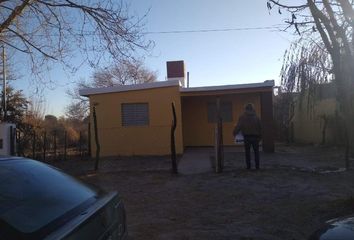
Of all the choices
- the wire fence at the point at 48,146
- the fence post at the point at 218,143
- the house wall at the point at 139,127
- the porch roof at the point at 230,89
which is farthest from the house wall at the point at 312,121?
the fence post at the point at 218,143

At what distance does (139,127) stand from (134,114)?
569mm

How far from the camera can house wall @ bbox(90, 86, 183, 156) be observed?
21.0 m

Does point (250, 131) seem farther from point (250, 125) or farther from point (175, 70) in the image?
point (175, 70)

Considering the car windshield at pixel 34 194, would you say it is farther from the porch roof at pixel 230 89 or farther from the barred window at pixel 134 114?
the porch roof at pixel 230 89

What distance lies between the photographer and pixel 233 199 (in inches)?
388

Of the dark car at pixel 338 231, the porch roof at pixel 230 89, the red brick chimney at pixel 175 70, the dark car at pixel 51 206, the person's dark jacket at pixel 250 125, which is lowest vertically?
the dark car at pixel 338 231

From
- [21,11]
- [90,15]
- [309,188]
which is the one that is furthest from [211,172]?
[21,11]

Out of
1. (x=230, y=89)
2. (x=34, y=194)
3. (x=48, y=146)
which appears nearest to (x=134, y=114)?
(x=230, y=89)

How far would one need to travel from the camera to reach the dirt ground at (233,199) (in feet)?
24.6

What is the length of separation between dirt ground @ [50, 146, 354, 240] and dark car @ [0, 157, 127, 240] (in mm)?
3247

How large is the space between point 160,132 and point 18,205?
17.9 meters

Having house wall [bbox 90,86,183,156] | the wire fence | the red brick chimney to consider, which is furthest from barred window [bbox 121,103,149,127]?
the red brick chimney

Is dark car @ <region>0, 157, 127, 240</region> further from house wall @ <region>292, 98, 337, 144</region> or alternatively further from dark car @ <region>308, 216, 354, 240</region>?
house wall @ <region>292, 98, 337, 144</region>

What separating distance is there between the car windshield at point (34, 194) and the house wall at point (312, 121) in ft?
73.6
